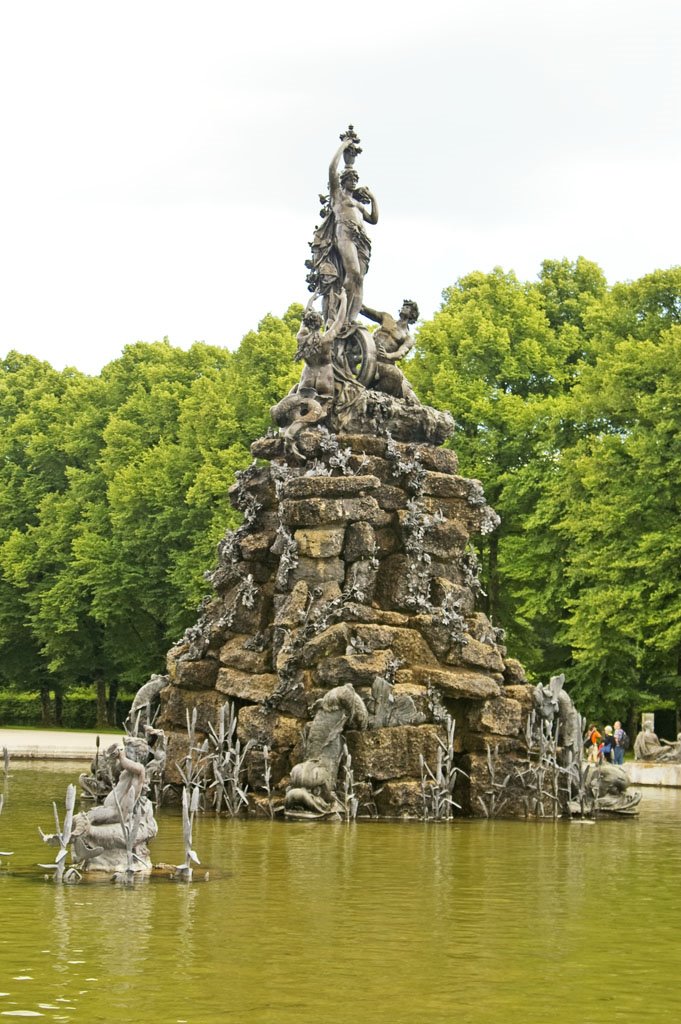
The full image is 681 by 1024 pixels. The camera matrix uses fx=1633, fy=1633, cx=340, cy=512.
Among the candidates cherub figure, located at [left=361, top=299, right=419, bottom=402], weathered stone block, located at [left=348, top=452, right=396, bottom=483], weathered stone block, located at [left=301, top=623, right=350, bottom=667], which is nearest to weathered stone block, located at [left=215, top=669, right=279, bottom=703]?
weathered stone block, located at [left=301, top=623, right=350, bottom=667]

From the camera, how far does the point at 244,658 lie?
25.8 m

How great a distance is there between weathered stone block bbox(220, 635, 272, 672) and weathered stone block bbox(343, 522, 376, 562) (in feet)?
6.69

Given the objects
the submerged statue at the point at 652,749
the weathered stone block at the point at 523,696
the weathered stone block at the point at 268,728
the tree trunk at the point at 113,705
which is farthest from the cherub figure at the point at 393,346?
the tree trunk at the point at 113,705

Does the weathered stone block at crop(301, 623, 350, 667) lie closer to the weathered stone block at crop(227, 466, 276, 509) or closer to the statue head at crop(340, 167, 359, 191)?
the weathered stone block at crop(227, 466, 276, 509)

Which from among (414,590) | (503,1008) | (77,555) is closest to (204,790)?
(414,590)

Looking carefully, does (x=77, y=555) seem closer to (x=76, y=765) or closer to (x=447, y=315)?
(x=447, y=315)

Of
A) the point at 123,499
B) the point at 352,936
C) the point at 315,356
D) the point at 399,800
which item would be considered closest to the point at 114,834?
the point at 352,936

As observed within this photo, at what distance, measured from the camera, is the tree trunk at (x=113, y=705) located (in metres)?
58.2

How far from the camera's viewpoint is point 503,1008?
33.7ft

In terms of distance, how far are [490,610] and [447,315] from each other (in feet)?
31.0

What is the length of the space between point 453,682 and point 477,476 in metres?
22.0

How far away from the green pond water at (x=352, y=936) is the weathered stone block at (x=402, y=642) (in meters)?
5.08

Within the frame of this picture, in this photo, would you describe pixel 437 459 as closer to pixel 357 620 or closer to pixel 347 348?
pixel 347 348

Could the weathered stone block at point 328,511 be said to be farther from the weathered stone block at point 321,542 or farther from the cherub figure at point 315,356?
the cherub figure at point 315,356
